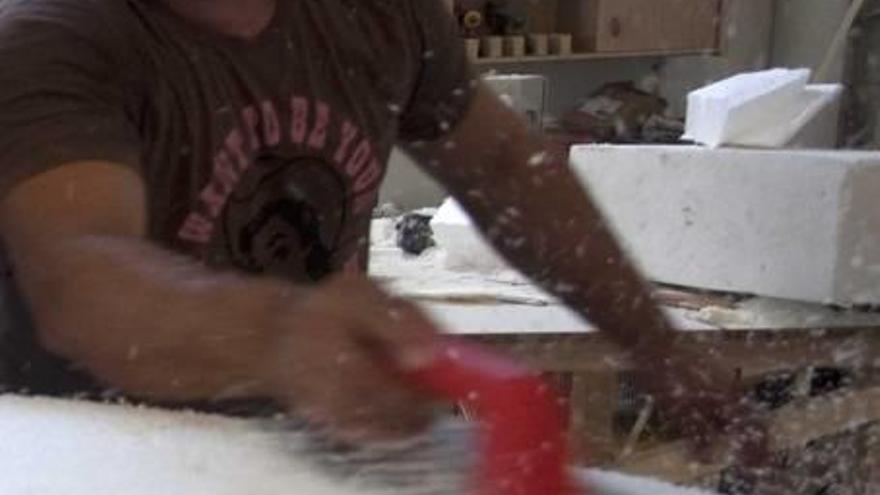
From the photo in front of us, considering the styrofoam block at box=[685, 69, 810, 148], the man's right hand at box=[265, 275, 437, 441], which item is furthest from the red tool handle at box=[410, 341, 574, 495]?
the styrofoam block at box=[685, 69, 810, 148]

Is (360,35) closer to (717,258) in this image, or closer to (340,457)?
(340,457)

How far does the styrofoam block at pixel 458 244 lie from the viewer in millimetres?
938

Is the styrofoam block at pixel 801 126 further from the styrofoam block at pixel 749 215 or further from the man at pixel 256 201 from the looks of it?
the man at pixel 256 201

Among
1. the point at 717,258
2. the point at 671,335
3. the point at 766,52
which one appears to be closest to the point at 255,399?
the point at 671,335

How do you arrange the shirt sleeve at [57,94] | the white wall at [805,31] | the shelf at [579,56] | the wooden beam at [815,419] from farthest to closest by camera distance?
the white wall at [805,31] < the shelf at [579,56] < the wooden beam at [815,419] < the shirt sleeve at [57,94]

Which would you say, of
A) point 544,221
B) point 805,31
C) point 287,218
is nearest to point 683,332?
point 544,221

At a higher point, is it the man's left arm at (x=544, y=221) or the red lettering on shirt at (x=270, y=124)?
the red lettering on shirt at (x=270, y=124)

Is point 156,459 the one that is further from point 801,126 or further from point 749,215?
point 801,126

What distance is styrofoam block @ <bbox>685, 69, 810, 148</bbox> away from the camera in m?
0.95

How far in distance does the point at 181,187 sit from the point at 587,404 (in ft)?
1.20

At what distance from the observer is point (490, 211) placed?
25.2 inches

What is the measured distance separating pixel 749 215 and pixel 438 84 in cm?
34

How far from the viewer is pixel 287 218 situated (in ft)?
1.83

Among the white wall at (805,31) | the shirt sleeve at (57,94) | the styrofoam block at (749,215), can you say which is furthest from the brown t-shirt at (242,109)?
the white wall at (805,31)
